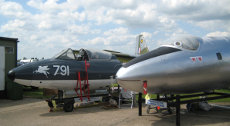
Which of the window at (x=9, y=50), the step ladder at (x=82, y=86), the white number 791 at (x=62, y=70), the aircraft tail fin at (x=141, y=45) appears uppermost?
the aircraft tail fin at (x=141, y=45)

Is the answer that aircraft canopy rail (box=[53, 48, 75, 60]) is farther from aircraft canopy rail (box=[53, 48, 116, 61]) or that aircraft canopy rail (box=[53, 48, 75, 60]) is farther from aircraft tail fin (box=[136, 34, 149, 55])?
aircraft tail fin (box=[136, 34, 149, 55])

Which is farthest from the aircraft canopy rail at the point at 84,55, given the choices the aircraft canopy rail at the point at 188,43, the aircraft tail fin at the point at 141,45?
the aircraft tail fin at the point at 141,45

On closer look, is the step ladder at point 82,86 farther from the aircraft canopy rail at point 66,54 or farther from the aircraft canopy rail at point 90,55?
the aircraft canopy rail at point 66,54

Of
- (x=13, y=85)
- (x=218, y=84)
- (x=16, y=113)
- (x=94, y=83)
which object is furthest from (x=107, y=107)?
(x=13, y=85)

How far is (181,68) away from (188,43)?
0.89 meters

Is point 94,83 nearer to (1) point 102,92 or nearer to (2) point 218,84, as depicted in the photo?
(1) point 102,92

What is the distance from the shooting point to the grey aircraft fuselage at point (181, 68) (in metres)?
5.16

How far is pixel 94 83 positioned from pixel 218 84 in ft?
16.7

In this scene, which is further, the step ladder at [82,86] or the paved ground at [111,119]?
the step ladder at [82,86]

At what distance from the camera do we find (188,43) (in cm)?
564

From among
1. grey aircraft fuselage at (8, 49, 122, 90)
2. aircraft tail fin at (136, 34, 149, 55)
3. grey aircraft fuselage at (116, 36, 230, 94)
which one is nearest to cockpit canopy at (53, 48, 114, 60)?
grey aircraft fuselage at (8, 49, 122, 90)

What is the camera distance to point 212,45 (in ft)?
19.1

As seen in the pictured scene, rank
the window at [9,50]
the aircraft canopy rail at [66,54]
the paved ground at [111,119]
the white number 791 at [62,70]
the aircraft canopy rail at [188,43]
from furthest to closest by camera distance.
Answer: the window at [9,50], the aircraft canopy rail at [66,54], the white number 791 at [62,70], the paved ground at [111,119], the aircraft canopy rail at [188,43]

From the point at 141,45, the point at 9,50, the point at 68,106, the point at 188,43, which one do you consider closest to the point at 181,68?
the point at 188,43
